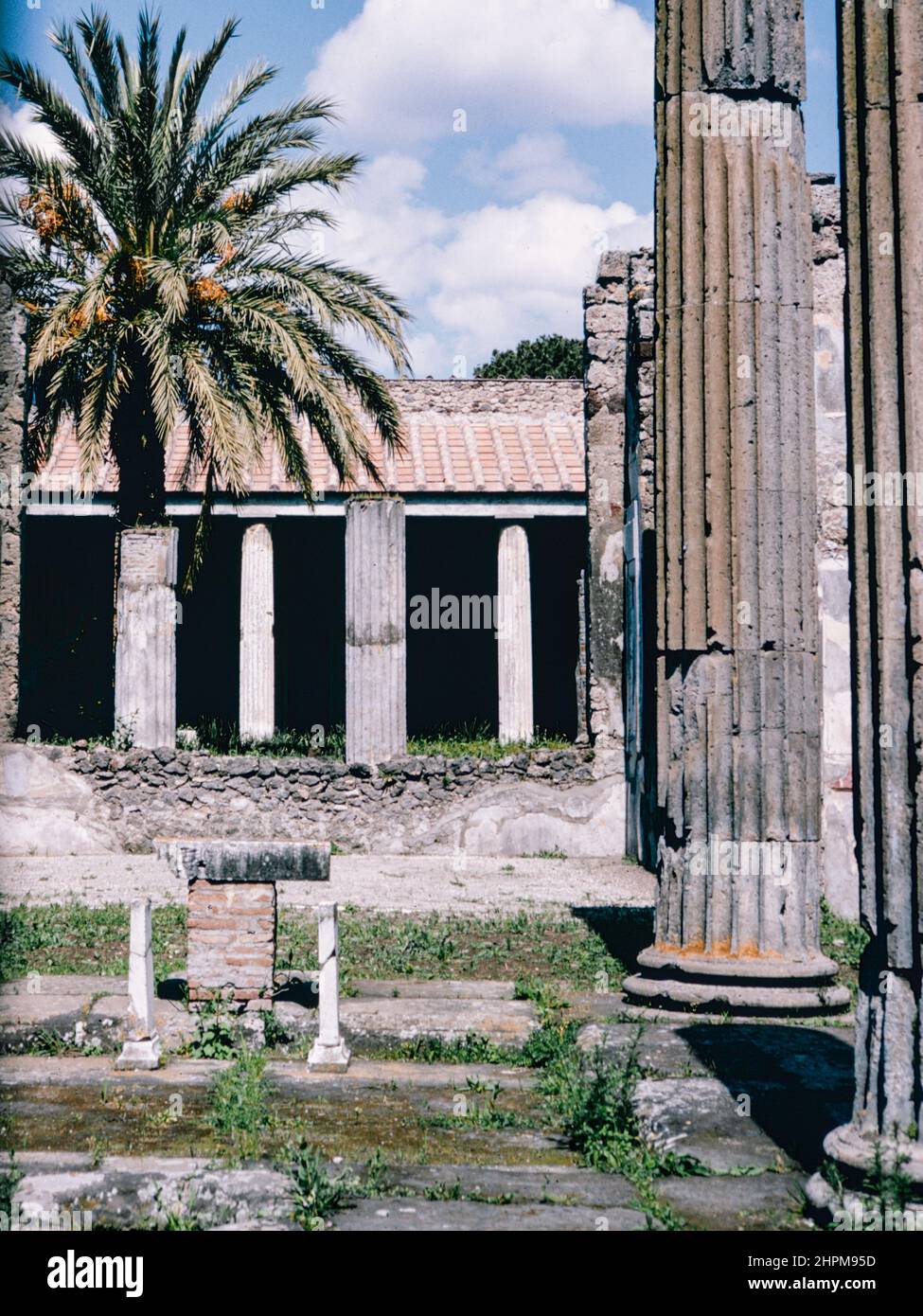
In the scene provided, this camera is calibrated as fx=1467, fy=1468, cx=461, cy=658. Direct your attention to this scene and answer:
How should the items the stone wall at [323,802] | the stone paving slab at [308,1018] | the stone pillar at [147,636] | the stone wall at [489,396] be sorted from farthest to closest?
the stone wall at [489,396] → the stone pillar at [147,636] → the stone wall at [323,802] → the stone paving slab at [308,1018]

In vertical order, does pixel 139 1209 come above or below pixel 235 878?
below

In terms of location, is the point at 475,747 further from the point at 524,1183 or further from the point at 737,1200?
the point at 737,1200

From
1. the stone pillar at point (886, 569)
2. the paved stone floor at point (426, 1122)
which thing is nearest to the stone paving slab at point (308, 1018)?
the paved stone floor at point (426, 1122)

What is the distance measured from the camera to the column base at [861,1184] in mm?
3232

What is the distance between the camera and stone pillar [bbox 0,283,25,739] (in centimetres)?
1373

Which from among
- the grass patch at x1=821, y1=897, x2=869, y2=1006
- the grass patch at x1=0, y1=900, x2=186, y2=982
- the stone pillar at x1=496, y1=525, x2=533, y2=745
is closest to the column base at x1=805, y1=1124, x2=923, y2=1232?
the grass patch at x1=821, y1=897, x2=869, y2=1006

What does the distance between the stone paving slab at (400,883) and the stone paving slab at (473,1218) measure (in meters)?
5.94

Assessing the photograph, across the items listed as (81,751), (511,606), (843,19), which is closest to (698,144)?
(843,19)

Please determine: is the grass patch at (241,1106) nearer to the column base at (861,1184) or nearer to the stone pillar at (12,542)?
the column base at (861,1184)

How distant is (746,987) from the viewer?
6102mm

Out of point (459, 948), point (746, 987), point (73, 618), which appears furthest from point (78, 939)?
point (73, 618)

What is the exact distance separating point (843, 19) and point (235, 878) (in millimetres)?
4012
